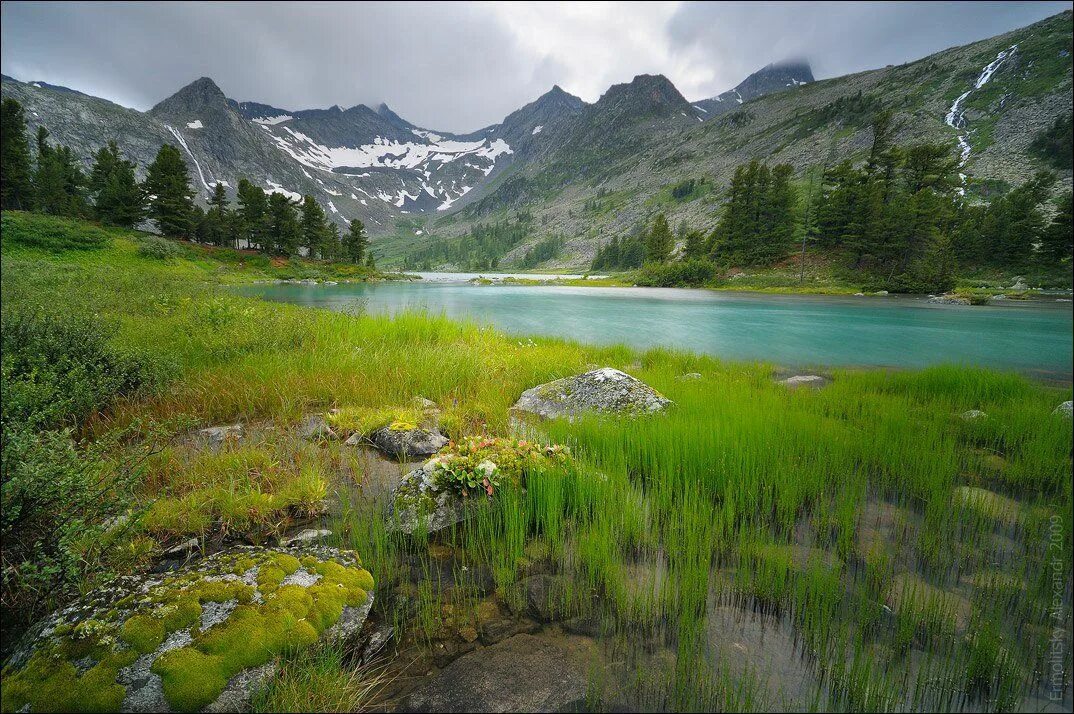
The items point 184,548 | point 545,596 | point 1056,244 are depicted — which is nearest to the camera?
point 545,596

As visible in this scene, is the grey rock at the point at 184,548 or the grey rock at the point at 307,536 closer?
the grey rock at the point at 184,548

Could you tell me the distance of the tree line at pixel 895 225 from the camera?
1745 inches

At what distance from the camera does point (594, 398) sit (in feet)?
23.5

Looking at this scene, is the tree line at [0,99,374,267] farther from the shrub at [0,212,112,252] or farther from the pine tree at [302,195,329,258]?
the shrub at [0,212,112,252]

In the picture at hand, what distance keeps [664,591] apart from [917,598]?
1936 millimetres

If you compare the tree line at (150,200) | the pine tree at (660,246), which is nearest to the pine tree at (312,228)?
the tree line at (150,200)

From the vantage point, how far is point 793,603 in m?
3.08

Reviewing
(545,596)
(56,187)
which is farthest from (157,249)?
(545,596)

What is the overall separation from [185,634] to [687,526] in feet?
12.1

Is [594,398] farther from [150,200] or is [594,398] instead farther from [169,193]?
[150,200]

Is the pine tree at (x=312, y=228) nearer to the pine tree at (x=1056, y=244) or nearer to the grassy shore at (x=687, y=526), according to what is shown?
the grassy shore at (x=687, y=526)

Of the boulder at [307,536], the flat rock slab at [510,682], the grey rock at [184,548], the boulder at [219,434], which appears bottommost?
the flat rock slab at [510,682]

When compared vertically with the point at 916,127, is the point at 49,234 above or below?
below

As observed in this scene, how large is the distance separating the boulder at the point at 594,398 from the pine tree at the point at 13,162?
283 ft
